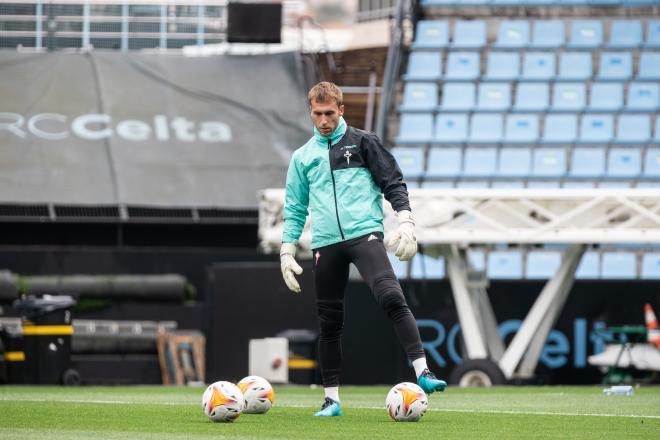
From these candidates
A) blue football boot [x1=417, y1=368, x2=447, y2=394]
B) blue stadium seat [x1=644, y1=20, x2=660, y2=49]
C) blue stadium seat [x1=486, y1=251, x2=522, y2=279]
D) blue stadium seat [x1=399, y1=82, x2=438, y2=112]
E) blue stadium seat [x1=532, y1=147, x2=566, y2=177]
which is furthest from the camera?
blue stadium seat [x1=644, y1=20, x2=660, y2=49]

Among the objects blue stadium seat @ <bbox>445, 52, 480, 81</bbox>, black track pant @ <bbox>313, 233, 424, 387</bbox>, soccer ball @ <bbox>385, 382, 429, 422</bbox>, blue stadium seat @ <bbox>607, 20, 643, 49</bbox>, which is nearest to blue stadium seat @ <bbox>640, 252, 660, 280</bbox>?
blue stadium seat @ <bbox>445, 52, 480, 81</bbox>

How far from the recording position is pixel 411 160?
909 inches

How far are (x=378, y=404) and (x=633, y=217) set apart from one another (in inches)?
255

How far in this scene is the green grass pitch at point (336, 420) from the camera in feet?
22.5

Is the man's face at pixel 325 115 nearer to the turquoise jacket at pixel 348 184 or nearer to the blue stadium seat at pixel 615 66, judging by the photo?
the turquoise jacket at pixel 348 184

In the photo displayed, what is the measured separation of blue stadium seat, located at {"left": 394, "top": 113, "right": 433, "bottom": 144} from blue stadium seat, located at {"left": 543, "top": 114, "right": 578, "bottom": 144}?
2.03 metres

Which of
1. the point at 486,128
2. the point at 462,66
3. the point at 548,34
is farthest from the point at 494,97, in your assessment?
the point at 548,34

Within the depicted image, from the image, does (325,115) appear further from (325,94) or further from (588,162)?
(588,162)

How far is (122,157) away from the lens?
22.8m

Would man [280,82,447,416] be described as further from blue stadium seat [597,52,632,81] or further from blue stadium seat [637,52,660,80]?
blue stadium seat [637,52,660,80]

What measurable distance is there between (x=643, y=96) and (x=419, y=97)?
402 centimetres

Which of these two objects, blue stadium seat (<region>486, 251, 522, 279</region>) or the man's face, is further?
blue stadium seat (<region>486, 251, 522, 279</region>)

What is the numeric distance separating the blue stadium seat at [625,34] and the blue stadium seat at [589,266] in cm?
556

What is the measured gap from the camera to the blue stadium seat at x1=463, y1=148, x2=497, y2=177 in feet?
75.2
